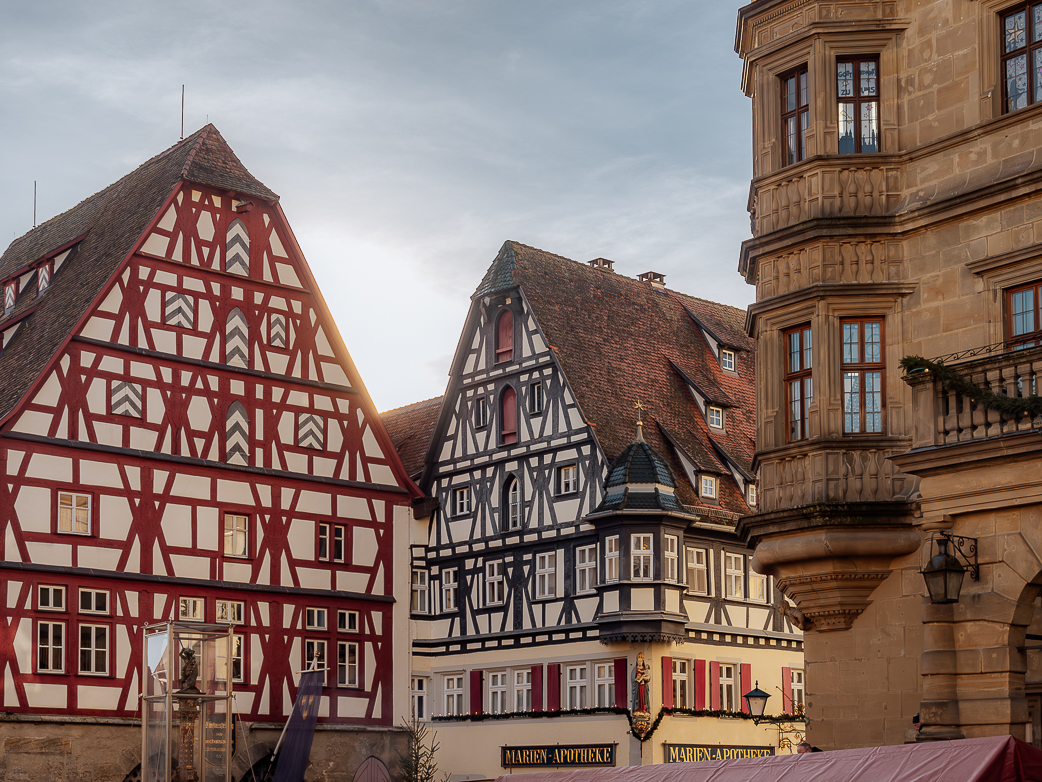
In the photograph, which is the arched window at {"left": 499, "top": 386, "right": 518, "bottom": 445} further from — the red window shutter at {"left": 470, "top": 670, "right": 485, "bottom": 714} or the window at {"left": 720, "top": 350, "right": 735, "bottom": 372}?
the window at {"left": 720, "top": 350, "right": 735, "bottom": 372}

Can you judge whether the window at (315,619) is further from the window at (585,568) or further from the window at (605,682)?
the window at (605,682)

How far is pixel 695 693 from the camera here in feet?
114

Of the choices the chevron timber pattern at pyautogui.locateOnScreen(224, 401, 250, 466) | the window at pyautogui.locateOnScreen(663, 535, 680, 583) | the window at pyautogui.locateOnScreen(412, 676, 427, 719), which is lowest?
the window at pyautogui.locateOnScreen(412, 676, 427, 719)

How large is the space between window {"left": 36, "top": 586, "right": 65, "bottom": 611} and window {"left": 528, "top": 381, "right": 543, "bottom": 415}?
12.7 metres

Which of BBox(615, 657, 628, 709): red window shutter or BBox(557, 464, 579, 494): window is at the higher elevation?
BBox(557, 464, 579, 494): window

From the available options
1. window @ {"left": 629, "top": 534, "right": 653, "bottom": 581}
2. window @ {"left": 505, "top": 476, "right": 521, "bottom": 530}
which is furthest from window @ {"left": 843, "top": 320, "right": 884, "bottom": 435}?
window @ {"left": 505, "top": 476, "right": 521, "bottom": 530}

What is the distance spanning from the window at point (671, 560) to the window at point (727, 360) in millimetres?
8608

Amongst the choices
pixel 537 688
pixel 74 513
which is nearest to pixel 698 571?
pixel 537 688

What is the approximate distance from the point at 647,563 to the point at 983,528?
66.8 feet

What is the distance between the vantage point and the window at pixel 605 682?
112 ft

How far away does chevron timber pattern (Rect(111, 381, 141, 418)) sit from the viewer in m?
31.4

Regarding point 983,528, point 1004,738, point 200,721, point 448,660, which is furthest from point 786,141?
point 448,660

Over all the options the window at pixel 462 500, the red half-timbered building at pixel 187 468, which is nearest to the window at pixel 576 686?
the red half-timbered building at pixel 187 468

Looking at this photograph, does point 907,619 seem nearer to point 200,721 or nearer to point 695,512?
point 200,721
